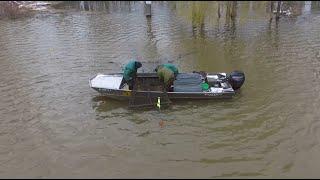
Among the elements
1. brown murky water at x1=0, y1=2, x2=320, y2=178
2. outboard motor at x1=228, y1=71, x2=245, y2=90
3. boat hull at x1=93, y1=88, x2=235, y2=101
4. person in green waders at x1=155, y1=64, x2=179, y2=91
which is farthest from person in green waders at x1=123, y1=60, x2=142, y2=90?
outboard motor at x1=228, y1=71, x2=245, y2=90

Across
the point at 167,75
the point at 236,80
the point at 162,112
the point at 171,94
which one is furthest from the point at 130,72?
the point at 236,80

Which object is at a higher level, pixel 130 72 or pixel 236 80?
pixel 130 72

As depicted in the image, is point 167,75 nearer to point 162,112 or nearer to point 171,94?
point 171,94

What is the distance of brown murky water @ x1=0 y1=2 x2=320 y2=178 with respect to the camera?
12.8 metres

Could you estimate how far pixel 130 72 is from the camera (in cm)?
1700

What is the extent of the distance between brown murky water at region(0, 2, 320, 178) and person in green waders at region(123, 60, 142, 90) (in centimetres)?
103

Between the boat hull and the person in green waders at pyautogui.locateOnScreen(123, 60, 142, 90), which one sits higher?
the person in green waders at pyautogui.locateOnScreen(123, 60, 142, 90)

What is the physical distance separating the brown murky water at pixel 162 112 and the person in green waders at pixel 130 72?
103 cm

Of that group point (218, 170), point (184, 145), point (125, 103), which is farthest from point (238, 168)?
point (125, 103)

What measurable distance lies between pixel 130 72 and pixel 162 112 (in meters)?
2.15

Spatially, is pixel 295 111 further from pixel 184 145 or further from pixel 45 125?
pixel 45 125

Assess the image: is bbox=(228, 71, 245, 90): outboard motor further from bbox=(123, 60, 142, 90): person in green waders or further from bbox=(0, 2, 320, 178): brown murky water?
→ bbox=(123, 60, 142, 90): person in green waders

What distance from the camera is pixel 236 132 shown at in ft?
47.6

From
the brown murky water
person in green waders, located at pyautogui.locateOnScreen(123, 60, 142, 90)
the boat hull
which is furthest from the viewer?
person in green waders, located at pyautogui.locateOnScreen(123, 60, 142, 90)
